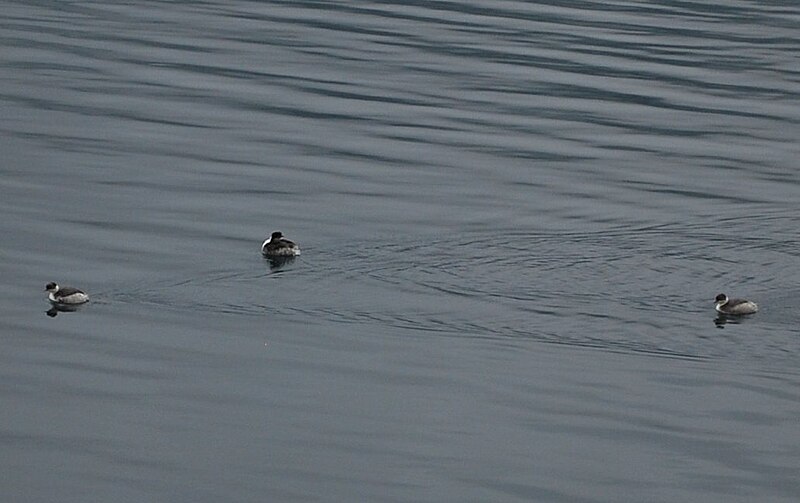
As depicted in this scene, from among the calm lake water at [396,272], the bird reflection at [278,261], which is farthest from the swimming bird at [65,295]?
the bird reflection at [278,261]

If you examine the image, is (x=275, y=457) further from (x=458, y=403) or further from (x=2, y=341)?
(x=2, y=341)

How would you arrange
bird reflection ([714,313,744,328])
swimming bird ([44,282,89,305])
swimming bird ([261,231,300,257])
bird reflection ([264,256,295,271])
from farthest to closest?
swimming bird ([261,231,300,257]), bird reflection ([264,256,295,271]), swimming bird ([44,282,89,305]), bird reflection ([714,313,744,328])

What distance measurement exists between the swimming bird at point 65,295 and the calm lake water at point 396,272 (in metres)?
0.27

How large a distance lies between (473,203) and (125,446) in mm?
11903

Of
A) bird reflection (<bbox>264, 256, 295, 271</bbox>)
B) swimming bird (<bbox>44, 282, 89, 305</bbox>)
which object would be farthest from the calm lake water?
swimming bird (<bbox>44, 282, 89, 305</bbox>)

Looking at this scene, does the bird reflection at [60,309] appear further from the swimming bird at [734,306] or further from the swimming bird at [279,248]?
the swimming bird at [734,306]

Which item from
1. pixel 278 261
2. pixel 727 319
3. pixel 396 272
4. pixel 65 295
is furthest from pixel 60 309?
pixel 727 319

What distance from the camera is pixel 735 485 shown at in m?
17.2

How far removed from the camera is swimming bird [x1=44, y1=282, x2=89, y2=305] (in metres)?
22.4

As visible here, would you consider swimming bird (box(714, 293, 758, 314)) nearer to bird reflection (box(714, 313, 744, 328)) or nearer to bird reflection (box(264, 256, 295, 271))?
bird reflection (box(714, 313, 744, 328))

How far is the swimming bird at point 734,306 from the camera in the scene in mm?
21969

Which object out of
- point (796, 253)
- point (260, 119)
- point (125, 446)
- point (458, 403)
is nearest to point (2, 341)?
point (125, 446)

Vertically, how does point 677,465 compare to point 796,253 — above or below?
below

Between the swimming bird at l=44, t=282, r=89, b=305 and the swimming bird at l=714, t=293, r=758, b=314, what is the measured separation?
7729 mm
